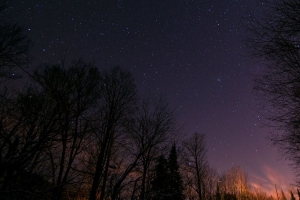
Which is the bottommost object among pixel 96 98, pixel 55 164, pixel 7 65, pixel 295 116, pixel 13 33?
pixel 55 164

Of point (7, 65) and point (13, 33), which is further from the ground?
point (13, 33)

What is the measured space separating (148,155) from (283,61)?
10258mm

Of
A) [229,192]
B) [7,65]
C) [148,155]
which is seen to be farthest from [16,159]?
[229,192]

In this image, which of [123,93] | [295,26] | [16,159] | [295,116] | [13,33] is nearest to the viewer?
[16,159]

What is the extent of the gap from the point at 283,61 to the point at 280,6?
135cm

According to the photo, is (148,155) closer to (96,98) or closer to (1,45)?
(96,98)

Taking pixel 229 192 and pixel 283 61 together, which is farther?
pixel 229 192

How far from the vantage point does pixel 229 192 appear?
38.6 m

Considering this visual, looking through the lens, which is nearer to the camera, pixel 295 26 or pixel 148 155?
pixel 295 26

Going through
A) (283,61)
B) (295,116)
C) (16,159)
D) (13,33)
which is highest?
(13,33)

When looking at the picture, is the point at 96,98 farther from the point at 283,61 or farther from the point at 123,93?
the point at 283,61

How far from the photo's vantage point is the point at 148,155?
13086 millimetres

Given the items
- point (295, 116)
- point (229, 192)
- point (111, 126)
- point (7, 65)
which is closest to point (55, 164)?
point (111, 126)

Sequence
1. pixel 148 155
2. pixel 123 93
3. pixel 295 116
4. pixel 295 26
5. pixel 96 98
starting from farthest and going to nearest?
1. pixel 148 155
2. pixel 123 93
3. pixel 96 98
4. pixel 295 116
5. pixel 295 26
